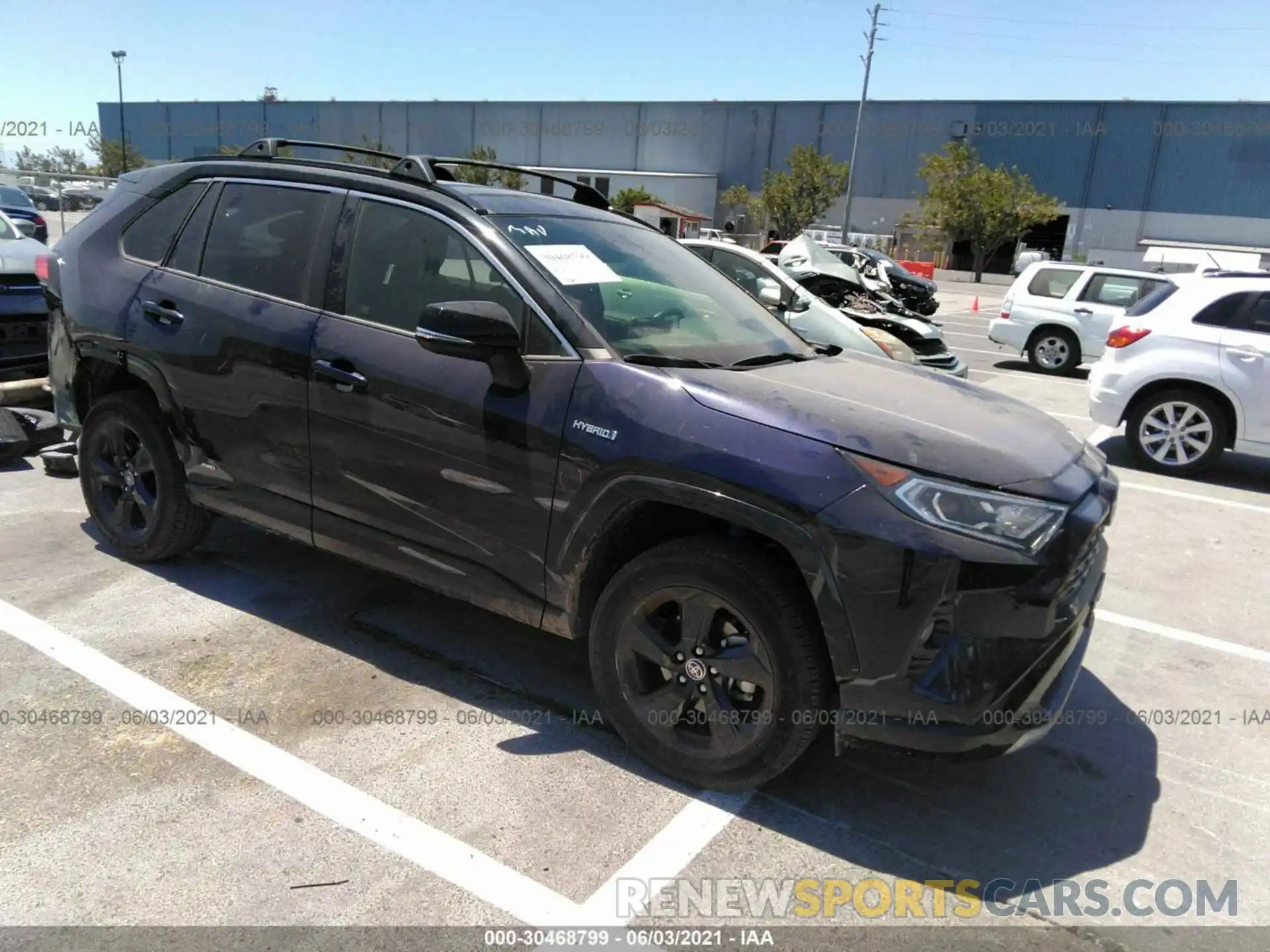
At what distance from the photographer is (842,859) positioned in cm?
270

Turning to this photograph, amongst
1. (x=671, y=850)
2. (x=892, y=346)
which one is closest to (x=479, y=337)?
(x=671, y=850)

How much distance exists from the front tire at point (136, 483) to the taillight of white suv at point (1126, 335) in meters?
7.25

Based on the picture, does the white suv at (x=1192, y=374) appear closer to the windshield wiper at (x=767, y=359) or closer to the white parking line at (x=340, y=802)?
the windshield wiper at (x=767, y=359)

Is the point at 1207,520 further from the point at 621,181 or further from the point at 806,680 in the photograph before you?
the point at 621,181

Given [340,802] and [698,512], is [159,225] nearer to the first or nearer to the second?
[340,802]

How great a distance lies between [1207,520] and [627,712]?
5413 mm

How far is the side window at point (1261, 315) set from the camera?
7152mm

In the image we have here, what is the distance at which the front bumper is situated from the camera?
2482 millimetres

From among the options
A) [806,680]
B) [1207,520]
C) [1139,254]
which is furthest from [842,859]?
[1139,254]

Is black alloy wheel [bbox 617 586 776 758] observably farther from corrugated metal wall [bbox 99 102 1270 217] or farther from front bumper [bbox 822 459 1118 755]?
corrugated metal wall [bbox 99 102 1270 217]

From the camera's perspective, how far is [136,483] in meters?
4.39

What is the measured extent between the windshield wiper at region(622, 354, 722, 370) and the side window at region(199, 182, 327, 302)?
1.48 m

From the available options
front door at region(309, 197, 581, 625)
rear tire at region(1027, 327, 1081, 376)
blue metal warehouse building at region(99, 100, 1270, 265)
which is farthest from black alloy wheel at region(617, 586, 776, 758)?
blue metal warehouse building at region(99, 100, 1270, 265)

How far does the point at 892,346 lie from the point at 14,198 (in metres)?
21.7
